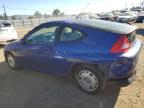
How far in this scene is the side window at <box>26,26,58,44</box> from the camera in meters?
4.45

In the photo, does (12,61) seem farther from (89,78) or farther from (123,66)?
(123,66)

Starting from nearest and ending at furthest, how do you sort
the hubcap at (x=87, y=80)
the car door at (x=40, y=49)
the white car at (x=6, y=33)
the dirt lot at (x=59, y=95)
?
the dirt lot at (x=59, y=95)
the hubcap at (x=87, y=80)
the car door at (x=40, y=49)
the white car at (x=6, y=33)

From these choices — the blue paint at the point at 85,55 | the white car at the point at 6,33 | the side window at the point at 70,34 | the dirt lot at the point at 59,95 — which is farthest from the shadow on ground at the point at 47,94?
the white car at the point at 6,33

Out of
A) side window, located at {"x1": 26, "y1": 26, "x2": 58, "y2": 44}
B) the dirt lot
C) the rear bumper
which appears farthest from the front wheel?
the rear bumper

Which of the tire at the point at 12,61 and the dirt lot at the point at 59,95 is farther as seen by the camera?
the tire at the point at 12,61

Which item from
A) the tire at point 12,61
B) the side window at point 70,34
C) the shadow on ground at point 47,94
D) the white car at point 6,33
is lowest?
the shadow on ground at point 47,94

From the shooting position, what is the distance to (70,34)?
4125 mm

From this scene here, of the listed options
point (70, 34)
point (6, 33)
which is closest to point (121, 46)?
point (70, 34)

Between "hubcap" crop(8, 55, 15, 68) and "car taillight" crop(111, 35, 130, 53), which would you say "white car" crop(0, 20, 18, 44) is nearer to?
"hubcap" crop(8, 55, 15, 68)

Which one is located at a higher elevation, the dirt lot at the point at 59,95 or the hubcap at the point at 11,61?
the hubcap at the point at 11,61

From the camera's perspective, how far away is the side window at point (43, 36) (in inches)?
175

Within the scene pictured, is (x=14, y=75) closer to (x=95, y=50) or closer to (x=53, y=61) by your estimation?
(x=53, y=61)

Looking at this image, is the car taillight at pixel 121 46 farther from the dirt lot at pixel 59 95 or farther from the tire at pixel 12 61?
the tire at pixel 12 61

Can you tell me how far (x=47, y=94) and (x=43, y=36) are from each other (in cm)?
145
